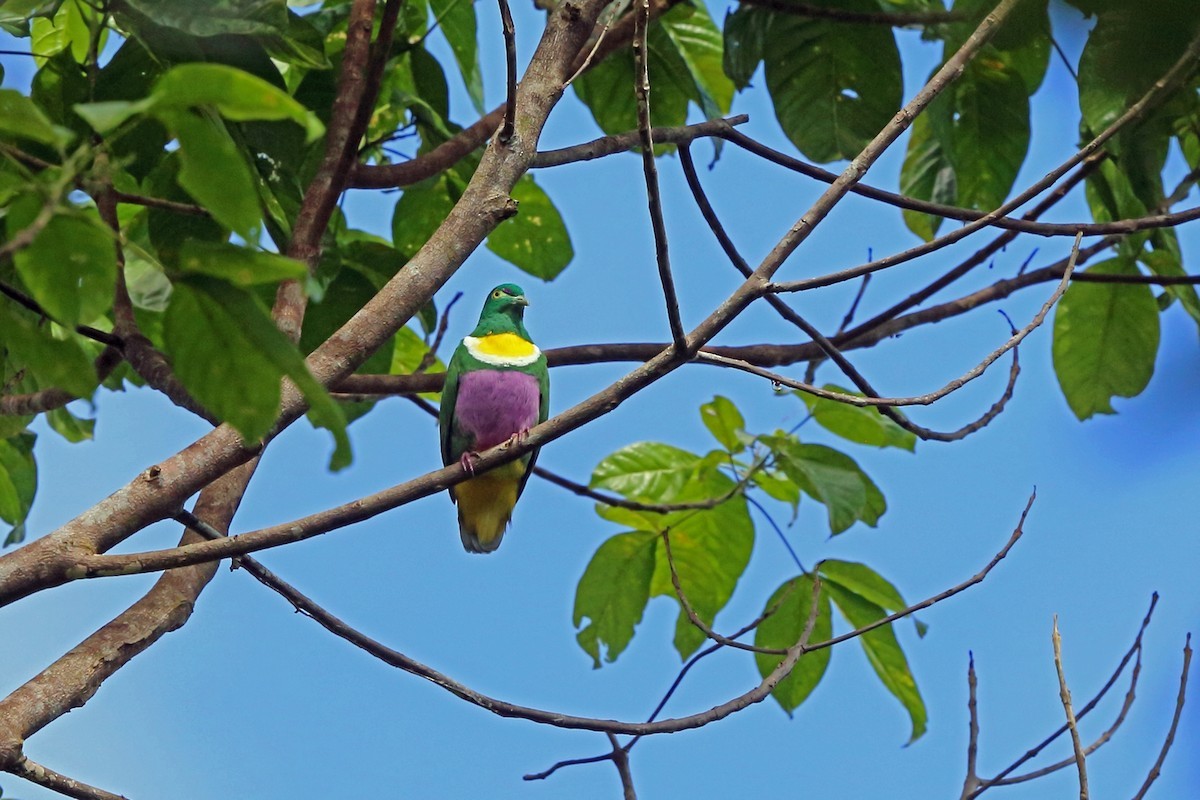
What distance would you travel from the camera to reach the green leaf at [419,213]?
3.16 m

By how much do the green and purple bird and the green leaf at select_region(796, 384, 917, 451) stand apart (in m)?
0.77

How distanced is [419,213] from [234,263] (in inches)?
86.0

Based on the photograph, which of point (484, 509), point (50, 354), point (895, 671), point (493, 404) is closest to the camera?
point (50, 354)

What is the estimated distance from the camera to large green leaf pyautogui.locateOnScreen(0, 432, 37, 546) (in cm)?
321

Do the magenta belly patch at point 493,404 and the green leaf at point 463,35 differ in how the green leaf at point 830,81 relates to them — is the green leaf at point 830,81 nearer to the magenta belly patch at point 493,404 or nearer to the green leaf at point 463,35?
the green leaf at point 463,35

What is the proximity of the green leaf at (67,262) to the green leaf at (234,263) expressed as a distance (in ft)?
0.21

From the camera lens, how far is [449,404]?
Result: 3512 mm

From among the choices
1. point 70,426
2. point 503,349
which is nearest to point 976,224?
point 503,349

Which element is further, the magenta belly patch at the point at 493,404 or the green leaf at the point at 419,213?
the magenta belly patch at the point at 493,404

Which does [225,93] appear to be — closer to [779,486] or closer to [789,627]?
[789,627]

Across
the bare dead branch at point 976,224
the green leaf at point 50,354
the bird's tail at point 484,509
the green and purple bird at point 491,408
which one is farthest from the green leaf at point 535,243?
the green leaf at point 50,354

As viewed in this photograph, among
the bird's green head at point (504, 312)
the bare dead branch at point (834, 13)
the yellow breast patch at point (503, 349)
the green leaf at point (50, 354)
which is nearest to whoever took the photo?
the green leaf at point (50, 354)

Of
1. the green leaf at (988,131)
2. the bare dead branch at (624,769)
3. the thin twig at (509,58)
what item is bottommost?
the bare dead branch at (624,769)

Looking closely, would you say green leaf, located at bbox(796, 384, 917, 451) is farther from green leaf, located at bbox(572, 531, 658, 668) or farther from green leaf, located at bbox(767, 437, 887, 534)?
green leaf, located at bbox(572, 531, 658, 668)
